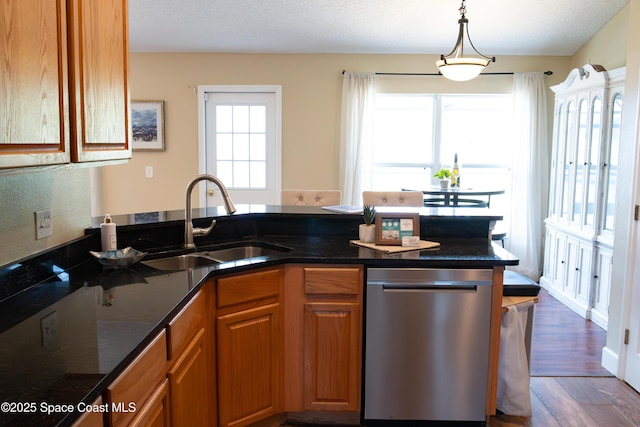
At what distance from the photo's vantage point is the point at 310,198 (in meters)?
4.04

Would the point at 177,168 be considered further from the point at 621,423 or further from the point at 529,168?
the point at 621,423

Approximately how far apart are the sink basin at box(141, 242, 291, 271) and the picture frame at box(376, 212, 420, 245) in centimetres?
49

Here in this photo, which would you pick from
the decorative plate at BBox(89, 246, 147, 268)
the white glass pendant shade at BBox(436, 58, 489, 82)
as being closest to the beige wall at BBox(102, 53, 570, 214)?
the white glass pendant shade at BBox(436, 58, 489, 82)

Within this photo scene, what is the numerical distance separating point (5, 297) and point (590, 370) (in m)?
3.25

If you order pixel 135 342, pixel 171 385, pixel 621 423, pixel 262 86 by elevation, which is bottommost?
pixel 621 423

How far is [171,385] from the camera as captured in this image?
1.72 metres

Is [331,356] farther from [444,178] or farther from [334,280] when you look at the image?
[444,178]

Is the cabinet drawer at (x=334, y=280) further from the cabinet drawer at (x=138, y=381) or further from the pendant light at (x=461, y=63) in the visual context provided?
the pendant light at (x=461, y=63)

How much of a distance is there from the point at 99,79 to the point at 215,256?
1.28 meters

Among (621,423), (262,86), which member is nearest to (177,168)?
(262,86)

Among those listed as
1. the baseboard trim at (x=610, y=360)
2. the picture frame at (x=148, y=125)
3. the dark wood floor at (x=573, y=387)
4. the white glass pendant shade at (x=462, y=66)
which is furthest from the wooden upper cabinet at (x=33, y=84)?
the picture frame at (x=148, y=125)

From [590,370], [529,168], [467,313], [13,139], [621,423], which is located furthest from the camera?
[529,168]

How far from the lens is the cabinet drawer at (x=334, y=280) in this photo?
8.21ft

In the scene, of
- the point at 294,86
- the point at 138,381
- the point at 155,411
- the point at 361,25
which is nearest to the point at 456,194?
the point at 361,25
